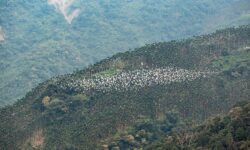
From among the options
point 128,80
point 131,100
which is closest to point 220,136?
point 131,100

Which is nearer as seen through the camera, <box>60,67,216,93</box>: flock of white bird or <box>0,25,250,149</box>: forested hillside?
<box>0,25,250,149</box>: forested hillside

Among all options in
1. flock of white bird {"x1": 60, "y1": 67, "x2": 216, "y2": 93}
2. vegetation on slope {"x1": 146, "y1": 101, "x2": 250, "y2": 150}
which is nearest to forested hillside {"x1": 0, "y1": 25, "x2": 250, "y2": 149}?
flock of white bird {"x1": 60, "y1": 67, "x2": 216, "y2": 93}

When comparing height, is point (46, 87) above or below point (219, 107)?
above

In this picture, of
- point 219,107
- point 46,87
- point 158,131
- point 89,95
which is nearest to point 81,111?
point 89,95

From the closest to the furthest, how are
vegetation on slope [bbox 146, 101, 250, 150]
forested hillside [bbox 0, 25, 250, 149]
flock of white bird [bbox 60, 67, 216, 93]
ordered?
vegetation on slope [bbox 146, 101, 250, 150], forested hillside [bbox 0, 25, 250, 149], flock of white bird [bbox 60, 67, 216, 93]

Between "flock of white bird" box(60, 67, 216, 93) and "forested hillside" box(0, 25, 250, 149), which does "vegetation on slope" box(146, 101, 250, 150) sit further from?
"flock of white bird" box(60, 67, 216, 93)

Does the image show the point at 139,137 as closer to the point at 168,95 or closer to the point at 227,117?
the point at 168,95

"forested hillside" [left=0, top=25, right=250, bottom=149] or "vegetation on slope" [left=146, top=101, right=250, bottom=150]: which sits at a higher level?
"forested hillside" [left=0, top=25, right=250, bottom=149]

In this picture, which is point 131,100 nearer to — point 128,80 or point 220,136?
point 128,80
